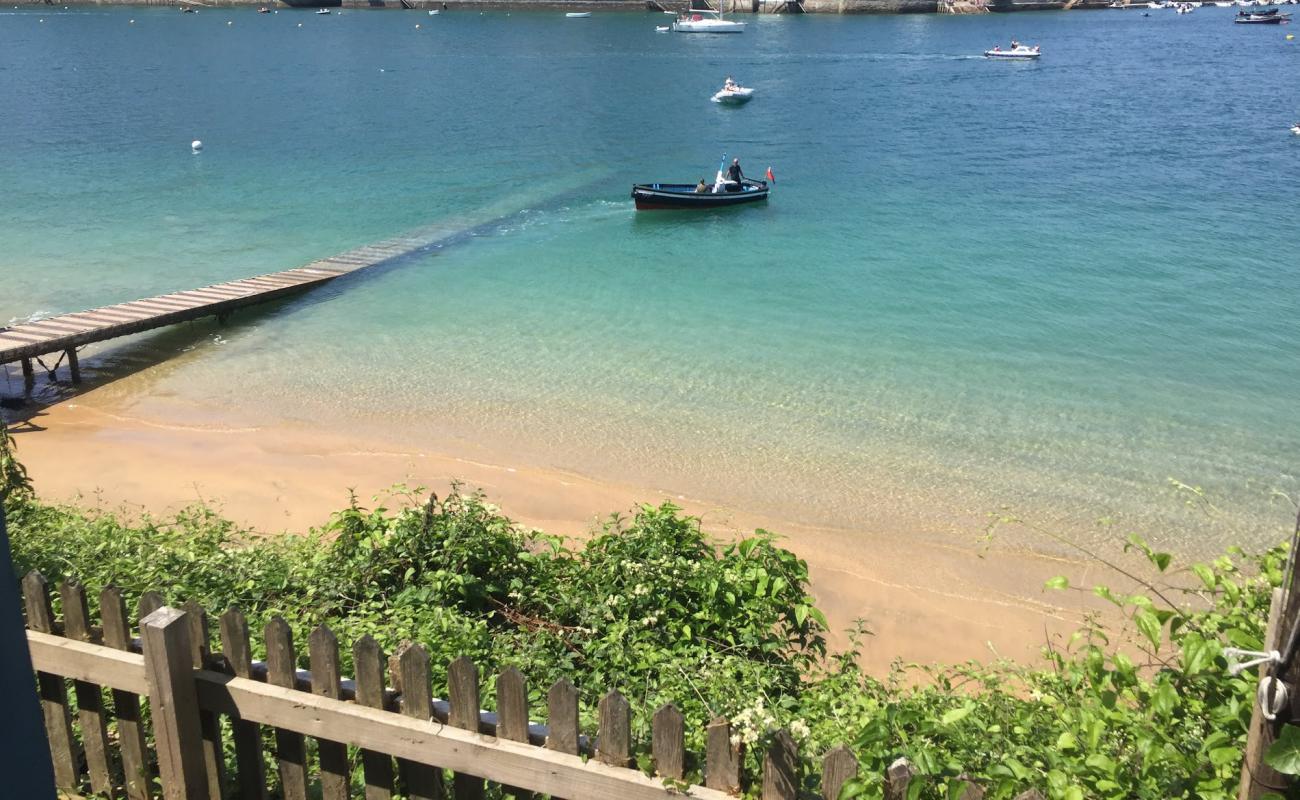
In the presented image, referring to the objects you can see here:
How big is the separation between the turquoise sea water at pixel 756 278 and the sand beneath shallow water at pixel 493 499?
581 millimetres

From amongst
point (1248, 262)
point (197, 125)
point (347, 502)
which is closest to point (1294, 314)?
point (1248, 262)

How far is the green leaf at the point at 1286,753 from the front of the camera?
2666mm

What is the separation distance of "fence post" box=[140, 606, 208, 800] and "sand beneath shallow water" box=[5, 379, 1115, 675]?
554cm

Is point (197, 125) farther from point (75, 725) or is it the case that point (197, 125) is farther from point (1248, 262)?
point (75, 725)

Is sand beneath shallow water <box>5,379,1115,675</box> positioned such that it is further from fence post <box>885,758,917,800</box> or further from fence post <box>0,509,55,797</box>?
fence post <box>0,509,55,797</box>

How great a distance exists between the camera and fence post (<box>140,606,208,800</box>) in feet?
13.1

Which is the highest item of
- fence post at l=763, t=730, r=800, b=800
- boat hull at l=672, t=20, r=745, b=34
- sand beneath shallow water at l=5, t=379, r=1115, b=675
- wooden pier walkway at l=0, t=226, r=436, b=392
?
boat hull at l=672, t=20, r=745, b=34

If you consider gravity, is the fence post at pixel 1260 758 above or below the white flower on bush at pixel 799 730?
above

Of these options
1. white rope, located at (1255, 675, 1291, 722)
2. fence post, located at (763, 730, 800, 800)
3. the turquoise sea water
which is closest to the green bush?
fence post, located at (763, 730, 800, 800)

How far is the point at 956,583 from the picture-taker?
10508 mm

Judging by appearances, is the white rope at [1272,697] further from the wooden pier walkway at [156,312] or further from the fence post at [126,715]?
the wooden pier walkway at [156,312]

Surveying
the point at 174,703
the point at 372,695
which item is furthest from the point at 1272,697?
the point at 174,703

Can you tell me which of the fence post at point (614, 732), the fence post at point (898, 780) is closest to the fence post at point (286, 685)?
the fence post at point (614, 732)

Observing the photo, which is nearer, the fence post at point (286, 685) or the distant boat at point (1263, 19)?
the fence post at point (286, 685)
